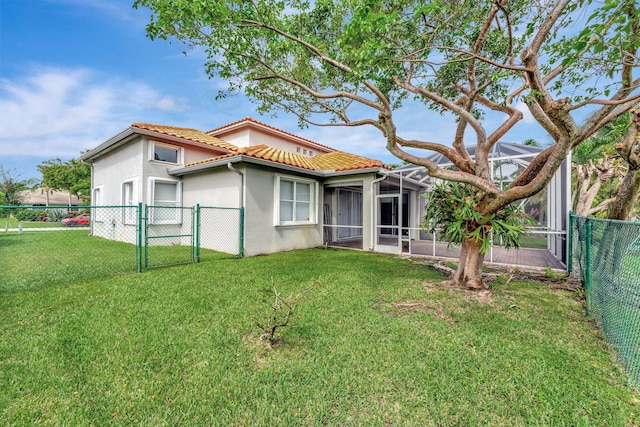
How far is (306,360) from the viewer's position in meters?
2.81

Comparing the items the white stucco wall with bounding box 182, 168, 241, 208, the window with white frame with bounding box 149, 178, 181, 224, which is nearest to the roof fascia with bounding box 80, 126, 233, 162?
the white stucco wall with bounding box 182, 168, 241, 208

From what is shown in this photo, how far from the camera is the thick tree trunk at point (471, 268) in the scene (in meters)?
5.46

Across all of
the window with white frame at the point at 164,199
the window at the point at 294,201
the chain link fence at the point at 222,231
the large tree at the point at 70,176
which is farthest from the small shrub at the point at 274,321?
the large tree at the point at 70,176

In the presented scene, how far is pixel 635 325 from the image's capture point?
2863 mm

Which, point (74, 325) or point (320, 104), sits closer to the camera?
point (74, 325)

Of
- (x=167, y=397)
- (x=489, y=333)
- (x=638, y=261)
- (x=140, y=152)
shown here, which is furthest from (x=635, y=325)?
(x=140, y=152)

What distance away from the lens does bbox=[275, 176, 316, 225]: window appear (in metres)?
9.89

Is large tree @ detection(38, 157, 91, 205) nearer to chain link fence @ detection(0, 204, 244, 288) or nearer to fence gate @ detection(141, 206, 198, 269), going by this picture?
chain link fence @ detection(0, 204, 244, 288)

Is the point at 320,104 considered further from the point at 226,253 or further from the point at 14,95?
the point at 14,95

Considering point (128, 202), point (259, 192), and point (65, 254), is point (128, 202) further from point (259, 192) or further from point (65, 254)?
point (259, 192)

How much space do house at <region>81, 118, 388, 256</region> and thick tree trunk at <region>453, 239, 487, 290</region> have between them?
192 inches

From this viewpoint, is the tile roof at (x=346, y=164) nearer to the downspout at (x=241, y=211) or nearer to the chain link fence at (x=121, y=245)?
the downspout at (x=241, y=211)

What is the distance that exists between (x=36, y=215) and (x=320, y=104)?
20321mm

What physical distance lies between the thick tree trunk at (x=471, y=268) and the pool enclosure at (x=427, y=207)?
1301 mm
